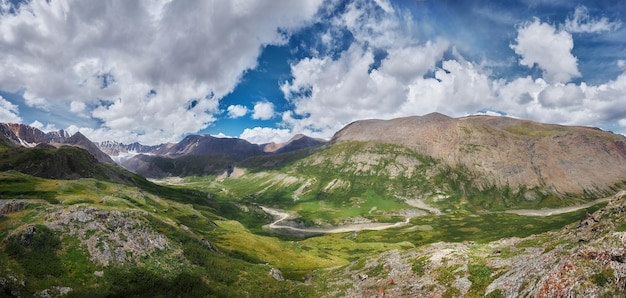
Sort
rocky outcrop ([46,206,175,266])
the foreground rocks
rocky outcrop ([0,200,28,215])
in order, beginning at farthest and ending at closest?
rocky outcrop ([0,200,28,215])
rocky outcrop ([46,206,175,266])
the foreground rocks

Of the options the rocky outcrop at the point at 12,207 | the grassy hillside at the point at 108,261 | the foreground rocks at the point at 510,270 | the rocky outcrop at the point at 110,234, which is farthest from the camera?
the rocky outcrop at the point at 12,207

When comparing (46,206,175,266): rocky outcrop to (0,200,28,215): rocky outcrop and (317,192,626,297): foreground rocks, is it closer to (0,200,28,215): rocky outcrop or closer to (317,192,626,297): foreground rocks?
(0,200,28,215): rocky outcrop

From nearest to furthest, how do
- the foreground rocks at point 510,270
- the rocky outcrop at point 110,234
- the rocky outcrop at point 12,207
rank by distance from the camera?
the foreground rocks at point 510,270
the rocky outcrop at point 110,234
the rocky outcrop at point 12,207

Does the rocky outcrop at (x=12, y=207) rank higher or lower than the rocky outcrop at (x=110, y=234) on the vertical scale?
higher

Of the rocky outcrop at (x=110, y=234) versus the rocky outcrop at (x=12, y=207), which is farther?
the rocky outcrop at (x=12, y=207)

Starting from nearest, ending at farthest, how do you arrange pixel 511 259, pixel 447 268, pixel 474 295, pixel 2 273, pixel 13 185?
1. pixel 474 295
2. pixel 2 273
3. pixel 511 259
4. pixel 447 268
5. pixel 13 185

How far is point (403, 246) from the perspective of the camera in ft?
597

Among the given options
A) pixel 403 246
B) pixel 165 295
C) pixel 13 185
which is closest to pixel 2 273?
pixel 165 295

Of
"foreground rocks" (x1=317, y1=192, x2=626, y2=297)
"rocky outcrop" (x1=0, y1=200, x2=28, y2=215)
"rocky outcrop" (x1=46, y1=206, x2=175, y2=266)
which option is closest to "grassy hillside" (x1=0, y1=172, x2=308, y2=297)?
"rocky outcrop" (x1=46, y1=206, x2=175, y2=266)

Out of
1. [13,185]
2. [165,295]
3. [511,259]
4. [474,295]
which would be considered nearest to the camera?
[474,295]

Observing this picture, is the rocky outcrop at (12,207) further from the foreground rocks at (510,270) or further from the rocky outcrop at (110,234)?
the foreground rocks at (510,270)

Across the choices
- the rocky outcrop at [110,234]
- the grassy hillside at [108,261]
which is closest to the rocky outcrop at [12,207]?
the grassy hillside at [108,261]

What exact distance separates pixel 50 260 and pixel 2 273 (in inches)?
254

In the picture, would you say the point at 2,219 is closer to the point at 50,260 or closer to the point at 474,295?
the point at 50,260
